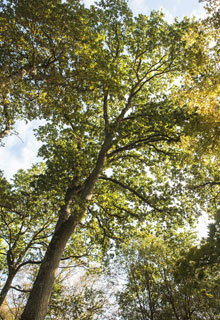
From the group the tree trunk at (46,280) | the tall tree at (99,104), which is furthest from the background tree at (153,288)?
the tree trunk at (46,280)

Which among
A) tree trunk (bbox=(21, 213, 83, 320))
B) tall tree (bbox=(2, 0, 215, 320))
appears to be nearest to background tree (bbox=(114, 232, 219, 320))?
tall tree (bbox=(2, 0, 215, 320))

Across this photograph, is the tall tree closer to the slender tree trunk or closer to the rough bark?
the rough bark

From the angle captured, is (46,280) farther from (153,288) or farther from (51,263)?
(153,288)

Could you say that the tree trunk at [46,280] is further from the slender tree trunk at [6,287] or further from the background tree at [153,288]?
the background tree at [153,288]

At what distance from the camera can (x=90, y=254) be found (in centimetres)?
1177

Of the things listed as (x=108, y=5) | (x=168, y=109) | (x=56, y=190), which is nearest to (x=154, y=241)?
(x=56, y=190)

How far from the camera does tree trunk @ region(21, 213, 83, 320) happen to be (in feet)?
17.5

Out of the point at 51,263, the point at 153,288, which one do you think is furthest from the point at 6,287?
the point at 153,288

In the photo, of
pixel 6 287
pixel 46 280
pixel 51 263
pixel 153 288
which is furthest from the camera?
pixel 153 288

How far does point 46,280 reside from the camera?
5.89m

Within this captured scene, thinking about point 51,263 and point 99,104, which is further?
point 99,104

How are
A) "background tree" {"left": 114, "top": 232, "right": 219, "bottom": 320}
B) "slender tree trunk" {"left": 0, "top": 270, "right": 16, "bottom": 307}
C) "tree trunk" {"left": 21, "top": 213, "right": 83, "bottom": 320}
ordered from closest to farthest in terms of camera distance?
"tree trunk" {"left": 21, "top": 213, "right": 83, "bottom": 320} → "slender tree trunk" {"left": 0, "top": 270, "right": 16, "bottom": 307} → "background tree" {"left": 114, "top": 232, "right": 219, "bottom": 320}

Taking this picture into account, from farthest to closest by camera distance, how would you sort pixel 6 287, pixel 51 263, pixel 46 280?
pixel 6 287 → pixel 51 263 → pixel 46 280

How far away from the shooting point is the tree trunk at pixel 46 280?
5320 mm
